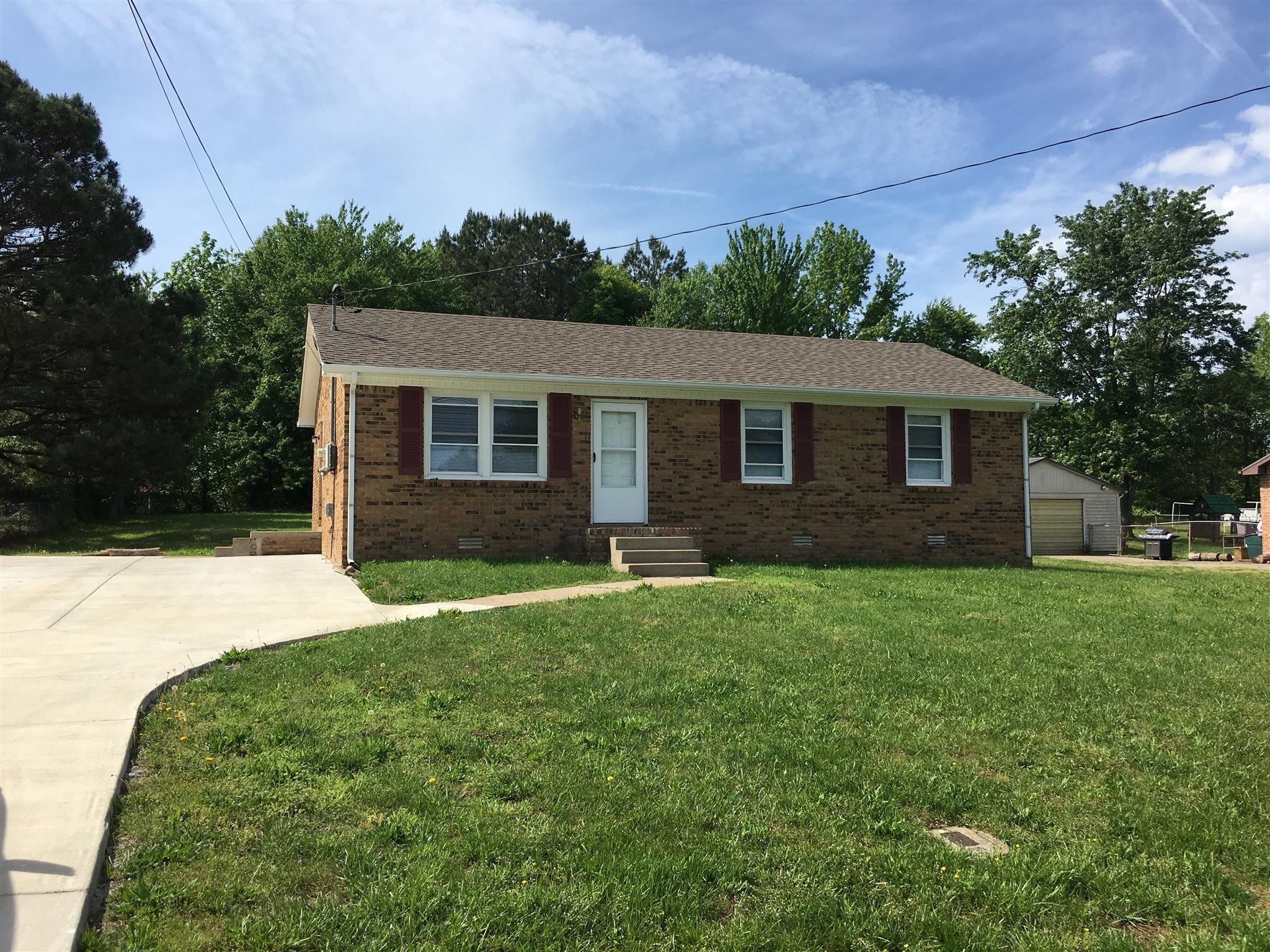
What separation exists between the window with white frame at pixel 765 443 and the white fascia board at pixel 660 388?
0.32m

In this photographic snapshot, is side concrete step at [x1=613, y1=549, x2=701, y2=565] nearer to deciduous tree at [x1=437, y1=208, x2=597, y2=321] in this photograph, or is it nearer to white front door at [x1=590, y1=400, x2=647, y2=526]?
white front door at [x1=590, y1=400, x2=647, y2=526]

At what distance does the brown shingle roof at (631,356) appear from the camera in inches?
535

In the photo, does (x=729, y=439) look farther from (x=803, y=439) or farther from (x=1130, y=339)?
(x=1130, y=339)

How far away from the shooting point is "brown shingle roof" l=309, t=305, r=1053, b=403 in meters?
13.6

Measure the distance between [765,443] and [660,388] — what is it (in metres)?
2.21

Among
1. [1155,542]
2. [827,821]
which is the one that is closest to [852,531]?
[827,821]

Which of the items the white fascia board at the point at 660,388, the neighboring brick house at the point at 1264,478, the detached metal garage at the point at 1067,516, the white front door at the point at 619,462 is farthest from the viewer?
the detached metal garage at the point at 1067,516

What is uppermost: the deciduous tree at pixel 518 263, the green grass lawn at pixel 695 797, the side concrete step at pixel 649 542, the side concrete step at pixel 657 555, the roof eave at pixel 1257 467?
the deciduous tree at pixel 518 263

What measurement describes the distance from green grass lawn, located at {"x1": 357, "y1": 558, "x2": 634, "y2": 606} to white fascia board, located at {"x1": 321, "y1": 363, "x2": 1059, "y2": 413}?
2.77 metres

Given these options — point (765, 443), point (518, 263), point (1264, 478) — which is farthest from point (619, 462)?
point (518, 263)

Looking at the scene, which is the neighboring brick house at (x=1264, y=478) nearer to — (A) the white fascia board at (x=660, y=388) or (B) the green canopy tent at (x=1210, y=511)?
(B) the green canopy tent at (x=1210, y=511)

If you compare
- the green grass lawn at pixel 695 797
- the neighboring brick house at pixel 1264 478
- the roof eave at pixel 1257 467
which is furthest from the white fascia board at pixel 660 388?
the neighboring brick house at pixel 1264 478

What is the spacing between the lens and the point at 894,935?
2.87 m

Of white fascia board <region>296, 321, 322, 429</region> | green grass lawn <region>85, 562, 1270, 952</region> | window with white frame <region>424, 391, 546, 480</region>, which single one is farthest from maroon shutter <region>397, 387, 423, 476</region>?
green grass lawn <region>85, 562, 1270, 952</region>
